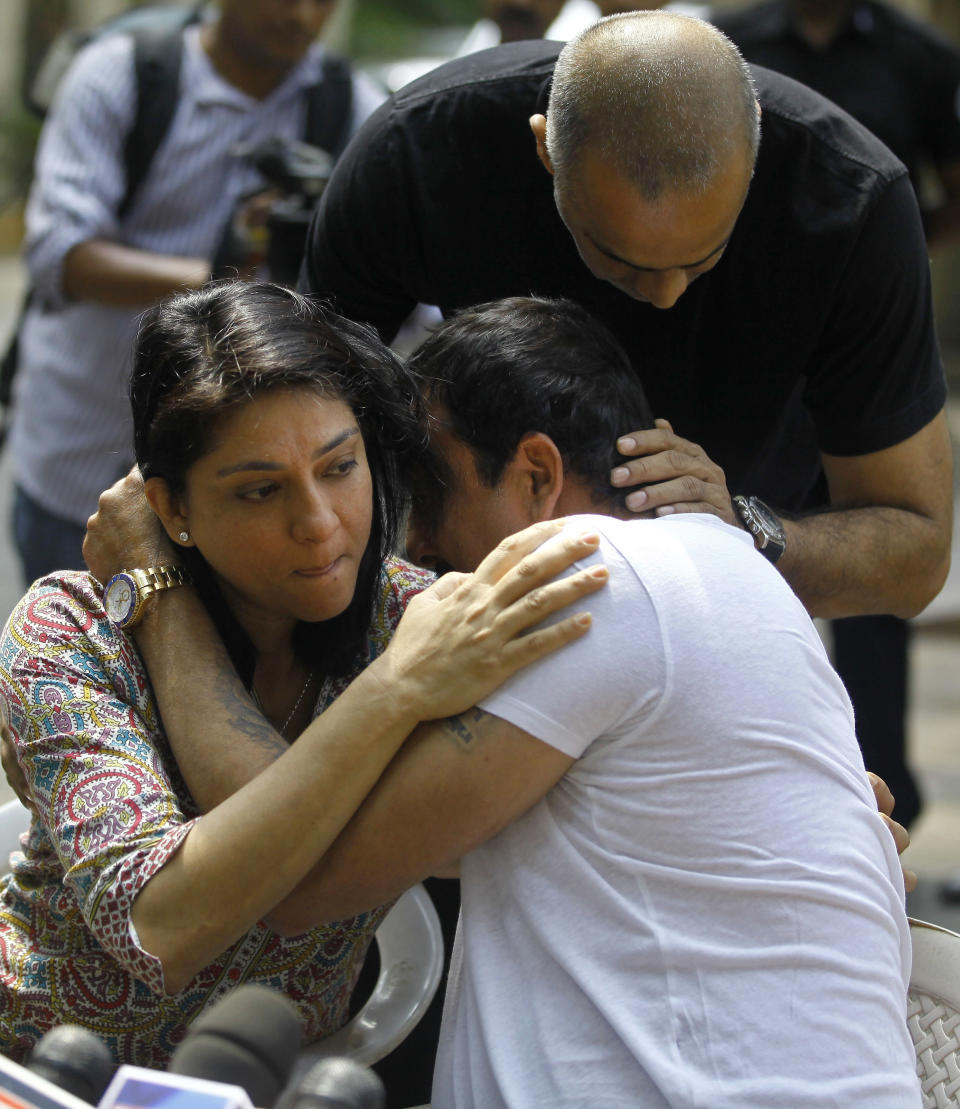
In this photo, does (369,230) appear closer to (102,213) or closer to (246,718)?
(246,718)

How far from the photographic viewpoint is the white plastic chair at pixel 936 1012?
189 cm

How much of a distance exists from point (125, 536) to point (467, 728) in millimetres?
668

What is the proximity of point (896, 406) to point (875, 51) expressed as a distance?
2.28m

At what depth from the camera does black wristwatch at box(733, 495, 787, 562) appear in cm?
231

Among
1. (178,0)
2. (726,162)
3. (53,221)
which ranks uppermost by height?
(726,162)

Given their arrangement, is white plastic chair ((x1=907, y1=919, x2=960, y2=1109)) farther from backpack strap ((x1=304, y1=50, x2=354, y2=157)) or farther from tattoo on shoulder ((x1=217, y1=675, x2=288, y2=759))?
backpack strap ((x1=304, y1=50, x2=354, y2=157))

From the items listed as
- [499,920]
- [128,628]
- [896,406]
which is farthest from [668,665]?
[896,406]

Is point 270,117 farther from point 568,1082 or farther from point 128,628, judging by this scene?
point 568,1082

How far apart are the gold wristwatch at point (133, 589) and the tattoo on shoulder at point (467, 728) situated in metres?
0.54

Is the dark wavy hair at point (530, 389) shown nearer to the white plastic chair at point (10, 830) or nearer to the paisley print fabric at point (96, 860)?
the paisley print fabric at point (96, 860)

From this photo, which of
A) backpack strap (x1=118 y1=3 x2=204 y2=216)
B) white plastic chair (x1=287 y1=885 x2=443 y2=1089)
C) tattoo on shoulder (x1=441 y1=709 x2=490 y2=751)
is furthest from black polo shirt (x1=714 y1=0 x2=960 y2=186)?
tattoo on shoulder (x1=441 y1=709 x2=490 y2=751)

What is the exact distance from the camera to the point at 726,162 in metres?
2.08

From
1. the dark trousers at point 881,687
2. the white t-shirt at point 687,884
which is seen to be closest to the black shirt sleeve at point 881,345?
the white t-shirt at point 687,884

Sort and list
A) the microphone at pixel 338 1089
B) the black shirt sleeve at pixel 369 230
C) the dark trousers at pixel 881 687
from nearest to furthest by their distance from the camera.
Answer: the microphone at pixel 338 1089, the black shirt sleeve at pixel 369 230, the dark trousers at pixel 881 687
